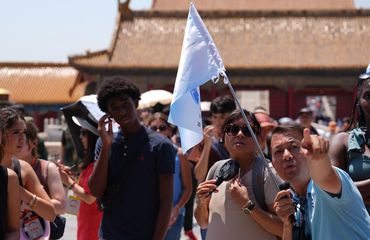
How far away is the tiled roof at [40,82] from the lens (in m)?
38.0

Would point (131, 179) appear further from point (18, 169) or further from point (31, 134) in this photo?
point (31, 134)

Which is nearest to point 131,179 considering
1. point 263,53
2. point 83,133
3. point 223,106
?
point 83,133

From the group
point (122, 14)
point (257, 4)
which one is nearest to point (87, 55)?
point (122, 14)

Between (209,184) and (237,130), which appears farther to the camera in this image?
(237,130)

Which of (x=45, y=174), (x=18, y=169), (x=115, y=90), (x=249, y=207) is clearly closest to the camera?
(x=249, y=207)

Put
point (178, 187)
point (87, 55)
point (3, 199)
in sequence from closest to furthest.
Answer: point (3, 199) → point (178, 187) → point (87, 55)

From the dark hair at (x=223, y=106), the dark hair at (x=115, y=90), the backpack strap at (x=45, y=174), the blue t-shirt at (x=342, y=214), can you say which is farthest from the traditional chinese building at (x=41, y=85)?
the blue t-shirt at (x=342, y=214)

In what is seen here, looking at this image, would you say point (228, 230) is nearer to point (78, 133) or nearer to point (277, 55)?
point (78, 133)

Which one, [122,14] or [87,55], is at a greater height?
[122,14]

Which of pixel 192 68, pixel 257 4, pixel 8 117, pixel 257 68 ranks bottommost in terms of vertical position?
pixel 8 117

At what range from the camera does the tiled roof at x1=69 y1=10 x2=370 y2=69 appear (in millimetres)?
33469

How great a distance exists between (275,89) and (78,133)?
95.6 feet

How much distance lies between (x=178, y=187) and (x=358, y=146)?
7.92ft

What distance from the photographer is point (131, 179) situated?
4102 mm
